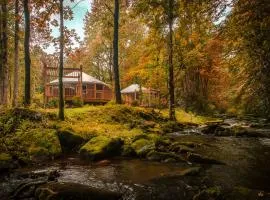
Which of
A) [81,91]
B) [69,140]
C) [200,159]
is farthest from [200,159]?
[81,91]

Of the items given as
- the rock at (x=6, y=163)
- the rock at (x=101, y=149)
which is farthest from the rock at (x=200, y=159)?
the rock at (x=6, y=163)

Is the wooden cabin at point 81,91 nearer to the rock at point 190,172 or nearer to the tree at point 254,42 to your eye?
the tree at point 254,42

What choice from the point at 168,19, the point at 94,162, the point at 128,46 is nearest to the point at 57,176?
the point at 94,162

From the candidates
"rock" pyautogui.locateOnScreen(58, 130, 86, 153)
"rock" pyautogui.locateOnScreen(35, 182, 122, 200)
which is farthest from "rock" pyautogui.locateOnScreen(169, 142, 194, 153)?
"rock" pyautogui.locateOnScreen(35, 182, 122, 200)

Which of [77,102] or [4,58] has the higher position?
[4,58]

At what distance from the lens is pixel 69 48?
678 inches

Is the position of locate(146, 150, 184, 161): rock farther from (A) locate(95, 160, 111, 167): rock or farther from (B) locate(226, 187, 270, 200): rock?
(B) locate(226, 187, 270, 200): rock

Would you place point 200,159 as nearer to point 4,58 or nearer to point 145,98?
point 4,58

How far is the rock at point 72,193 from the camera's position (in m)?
7.23

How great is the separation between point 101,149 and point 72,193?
4.80m

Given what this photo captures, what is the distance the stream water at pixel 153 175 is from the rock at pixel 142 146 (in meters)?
0.75

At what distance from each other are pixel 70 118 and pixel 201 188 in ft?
36.0

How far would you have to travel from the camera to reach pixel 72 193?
7.34 meters

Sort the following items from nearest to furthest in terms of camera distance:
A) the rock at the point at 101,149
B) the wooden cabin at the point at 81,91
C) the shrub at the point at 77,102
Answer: the rock at the point at 101,149, the shrub at the point at 77,102, the wooden cabin at the point at 81,91
